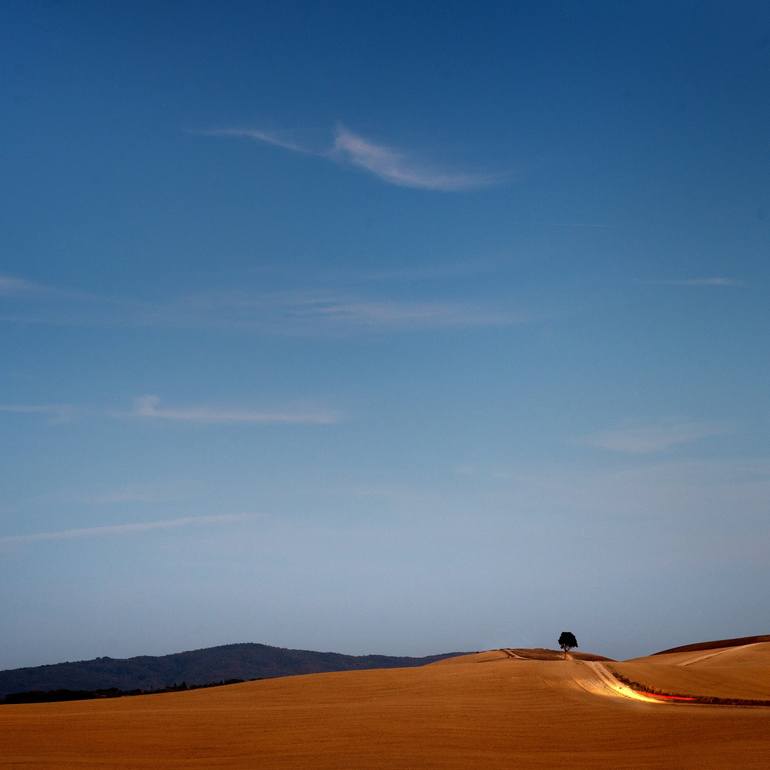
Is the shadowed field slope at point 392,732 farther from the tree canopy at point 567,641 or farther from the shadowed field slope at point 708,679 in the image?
the tree canopy at point 567,641

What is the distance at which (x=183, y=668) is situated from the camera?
124750mm

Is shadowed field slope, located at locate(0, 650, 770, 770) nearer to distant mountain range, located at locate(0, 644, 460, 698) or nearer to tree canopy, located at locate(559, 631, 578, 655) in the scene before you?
tree canopy, located at locate(559, 631, 578, 655)

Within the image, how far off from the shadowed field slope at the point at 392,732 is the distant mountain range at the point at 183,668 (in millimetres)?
80511

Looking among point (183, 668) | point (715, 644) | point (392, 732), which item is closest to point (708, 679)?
point (392, 732)

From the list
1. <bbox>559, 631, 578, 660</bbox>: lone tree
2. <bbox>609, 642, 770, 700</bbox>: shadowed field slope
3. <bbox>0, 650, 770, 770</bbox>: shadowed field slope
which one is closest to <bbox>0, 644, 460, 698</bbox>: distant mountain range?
<bbox>559, 631, 578, 660</bbox>: lone tree

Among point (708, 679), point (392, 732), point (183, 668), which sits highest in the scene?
point (183, 668)

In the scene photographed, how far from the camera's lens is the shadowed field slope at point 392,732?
14.9 metres

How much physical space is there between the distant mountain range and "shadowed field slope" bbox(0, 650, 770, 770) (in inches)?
3170

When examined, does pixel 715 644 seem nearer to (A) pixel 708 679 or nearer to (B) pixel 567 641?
(B) pixel 567 641

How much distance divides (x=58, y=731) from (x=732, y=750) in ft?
43.8

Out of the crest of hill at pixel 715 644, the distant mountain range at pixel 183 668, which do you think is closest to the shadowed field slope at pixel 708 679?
the crest of hill at pixel 715 644

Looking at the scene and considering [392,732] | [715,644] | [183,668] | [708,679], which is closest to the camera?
[392,732]

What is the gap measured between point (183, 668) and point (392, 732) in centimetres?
11599

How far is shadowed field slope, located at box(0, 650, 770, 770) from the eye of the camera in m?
14.9
